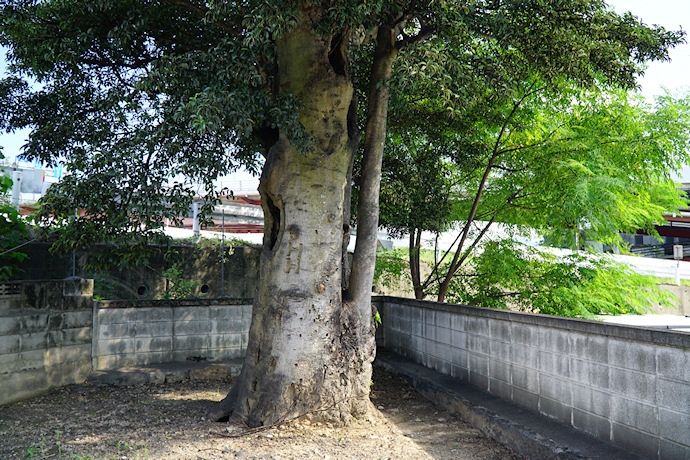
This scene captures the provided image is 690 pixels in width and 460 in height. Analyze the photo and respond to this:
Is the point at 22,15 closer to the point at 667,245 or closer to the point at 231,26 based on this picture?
the point at 231,26

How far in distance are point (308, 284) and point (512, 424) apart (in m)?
2.44

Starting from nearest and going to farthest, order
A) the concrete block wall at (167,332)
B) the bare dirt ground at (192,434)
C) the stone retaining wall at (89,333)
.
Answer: the bare dirt ground at (192,434), the stone retaining wall at (89,333), the concrete block wall at (167,332)

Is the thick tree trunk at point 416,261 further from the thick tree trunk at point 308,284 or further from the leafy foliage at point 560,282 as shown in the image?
the thick tree trunk at point 308,284

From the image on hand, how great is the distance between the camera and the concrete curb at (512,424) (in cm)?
426

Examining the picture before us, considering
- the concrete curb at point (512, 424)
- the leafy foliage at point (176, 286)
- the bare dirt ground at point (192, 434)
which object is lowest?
the bare dirt ground at point (192, 434)

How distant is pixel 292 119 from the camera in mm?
5176

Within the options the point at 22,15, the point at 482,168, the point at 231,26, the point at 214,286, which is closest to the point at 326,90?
the point at 231,26

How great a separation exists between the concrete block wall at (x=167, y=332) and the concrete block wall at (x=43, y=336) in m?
0.29

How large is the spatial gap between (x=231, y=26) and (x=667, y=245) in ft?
100.0

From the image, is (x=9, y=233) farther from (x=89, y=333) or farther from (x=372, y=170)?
(x=372, y=170)

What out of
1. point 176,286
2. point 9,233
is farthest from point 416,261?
point 9,233

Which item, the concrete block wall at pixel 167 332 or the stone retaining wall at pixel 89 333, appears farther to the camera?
the concrete block wall at pixel 167 332

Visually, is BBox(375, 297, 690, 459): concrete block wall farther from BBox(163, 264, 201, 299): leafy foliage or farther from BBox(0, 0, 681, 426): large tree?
BBox(163, 264, 201, 299): leafy foliage

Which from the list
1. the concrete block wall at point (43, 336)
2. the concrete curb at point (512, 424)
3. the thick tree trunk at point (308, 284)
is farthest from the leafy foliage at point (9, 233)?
the concrete curb at point (512, 424)
